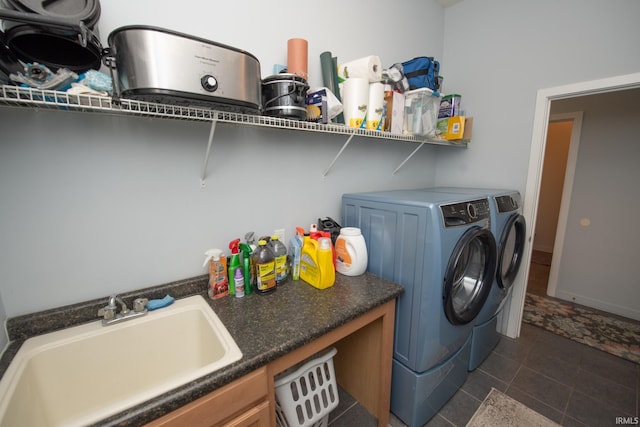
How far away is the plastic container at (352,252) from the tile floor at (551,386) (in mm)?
964

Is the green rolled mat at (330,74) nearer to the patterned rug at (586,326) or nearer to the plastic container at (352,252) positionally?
the plastic container at (352,252)

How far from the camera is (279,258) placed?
1.38 metres

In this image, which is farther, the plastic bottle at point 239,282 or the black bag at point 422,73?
the black bag at point 422,73

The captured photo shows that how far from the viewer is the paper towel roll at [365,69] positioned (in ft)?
4.92

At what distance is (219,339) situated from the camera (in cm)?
96

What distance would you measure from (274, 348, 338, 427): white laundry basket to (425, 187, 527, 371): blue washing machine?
117cm

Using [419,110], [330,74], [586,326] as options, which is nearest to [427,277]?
[419,110]

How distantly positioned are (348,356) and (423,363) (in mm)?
515

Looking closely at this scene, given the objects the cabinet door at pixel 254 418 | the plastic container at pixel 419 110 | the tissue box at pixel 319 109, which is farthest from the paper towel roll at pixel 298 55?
the cabinet door at pixel 254 418

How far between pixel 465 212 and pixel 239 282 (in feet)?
4.21

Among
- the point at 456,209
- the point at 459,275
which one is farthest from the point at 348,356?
the point at 456,209

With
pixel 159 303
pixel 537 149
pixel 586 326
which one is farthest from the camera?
pixel 586 326

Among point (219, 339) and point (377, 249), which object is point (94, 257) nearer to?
point (219, 339)

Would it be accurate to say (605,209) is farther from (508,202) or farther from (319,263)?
(319,263)
